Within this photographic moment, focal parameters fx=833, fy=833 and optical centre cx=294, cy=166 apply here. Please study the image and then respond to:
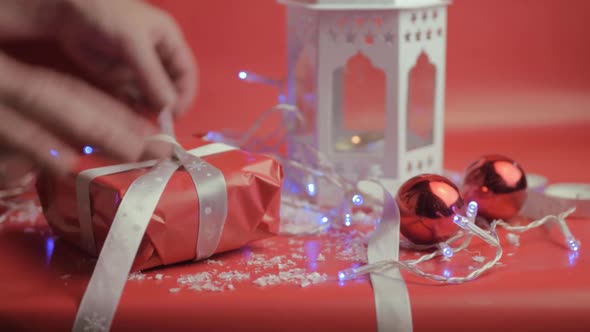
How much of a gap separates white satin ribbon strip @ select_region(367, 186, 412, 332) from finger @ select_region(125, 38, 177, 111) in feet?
1.18

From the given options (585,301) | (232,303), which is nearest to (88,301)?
(232,303)

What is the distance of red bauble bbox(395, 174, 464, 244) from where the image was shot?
1.17 meters

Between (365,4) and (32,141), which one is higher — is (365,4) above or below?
above

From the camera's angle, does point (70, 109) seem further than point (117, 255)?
No

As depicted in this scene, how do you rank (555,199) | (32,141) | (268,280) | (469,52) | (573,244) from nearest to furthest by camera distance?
(32,141) → (268,280) → (573,244) → (555,199) → (469,52)

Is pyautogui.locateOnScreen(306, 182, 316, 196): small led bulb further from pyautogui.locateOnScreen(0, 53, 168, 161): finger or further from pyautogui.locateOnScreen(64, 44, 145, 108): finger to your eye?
pyautogui.locateOnScreen(0, 53, 168, 161): finger

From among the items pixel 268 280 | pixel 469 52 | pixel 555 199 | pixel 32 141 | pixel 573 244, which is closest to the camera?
pixel 32 141

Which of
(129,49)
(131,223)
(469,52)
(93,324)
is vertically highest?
(129,49)

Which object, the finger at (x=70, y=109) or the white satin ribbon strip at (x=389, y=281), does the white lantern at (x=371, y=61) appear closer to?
the white satin ribbon strip at (x=389, y=281)

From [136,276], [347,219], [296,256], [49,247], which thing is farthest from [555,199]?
[49,247]

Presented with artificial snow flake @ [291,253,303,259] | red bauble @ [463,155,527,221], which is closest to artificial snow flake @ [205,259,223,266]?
artificial snow flake @ [291,253,303,259]

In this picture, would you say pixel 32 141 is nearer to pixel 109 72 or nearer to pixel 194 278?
pixel 109 72

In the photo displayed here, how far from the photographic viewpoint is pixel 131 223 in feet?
3.45

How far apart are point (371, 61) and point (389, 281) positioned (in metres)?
0.47
